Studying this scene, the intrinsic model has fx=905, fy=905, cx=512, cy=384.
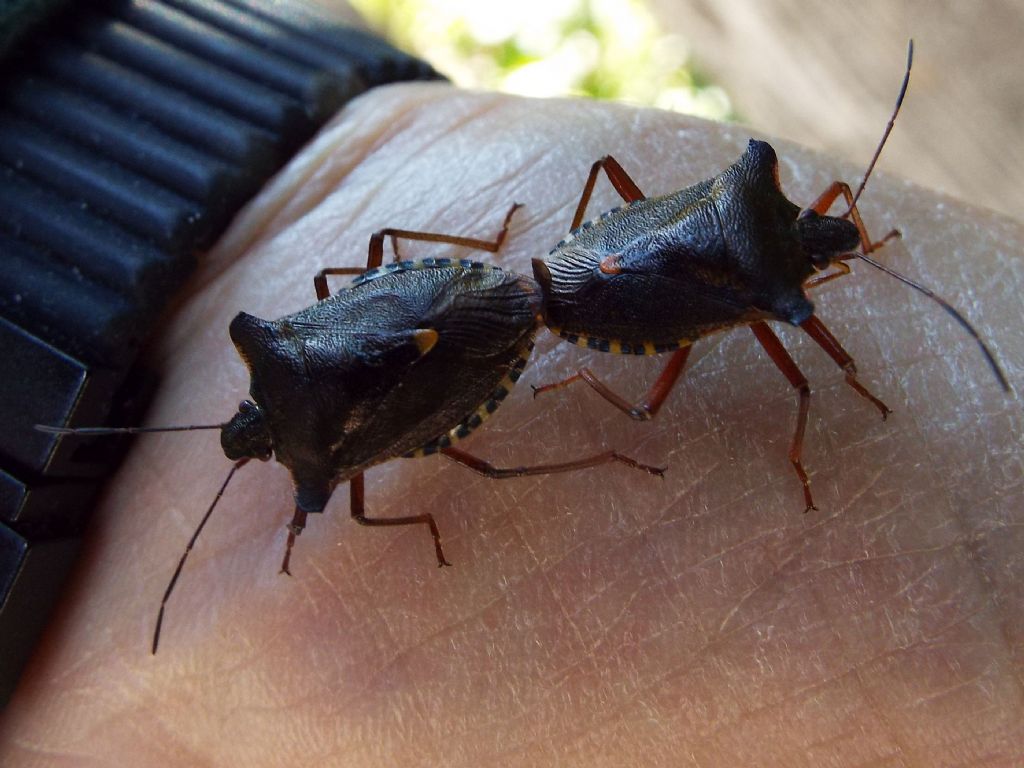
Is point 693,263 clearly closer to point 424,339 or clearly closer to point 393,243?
point 424,339

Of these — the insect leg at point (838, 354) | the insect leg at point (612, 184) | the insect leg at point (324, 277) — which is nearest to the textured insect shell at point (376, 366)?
the insect leg at point (324, 277)

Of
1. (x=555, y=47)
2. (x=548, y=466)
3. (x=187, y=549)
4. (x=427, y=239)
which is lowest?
(x=187, y=549)

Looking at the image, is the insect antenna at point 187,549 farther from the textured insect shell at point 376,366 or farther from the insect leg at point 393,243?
the insect leg at point 393,243

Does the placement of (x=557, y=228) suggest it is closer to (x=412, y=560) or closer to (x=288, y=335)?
(x=288, y=335)

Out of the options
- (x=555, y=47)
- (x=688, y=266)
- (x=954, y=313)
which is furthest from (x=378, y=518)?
(x=555, y=47)

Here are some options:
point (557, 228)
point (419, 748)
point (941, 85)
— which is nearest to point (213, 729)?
point (419, 748)
